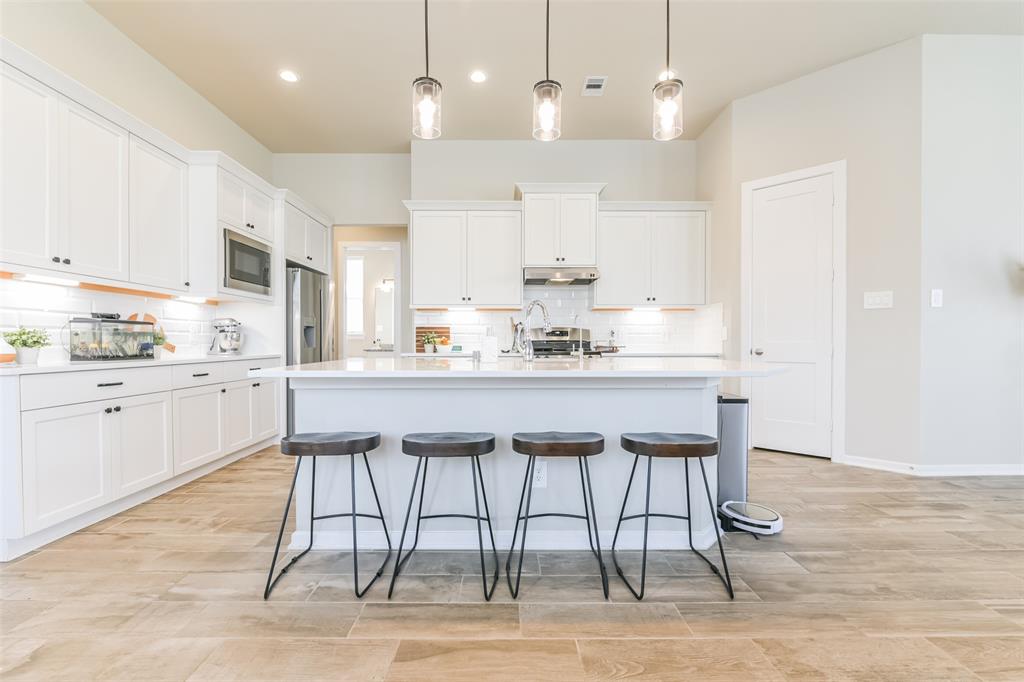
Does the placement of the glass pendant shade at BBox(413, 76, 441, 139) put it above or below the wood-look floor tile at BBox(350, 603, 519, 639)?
above

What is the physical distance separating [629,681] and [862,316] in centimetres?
356

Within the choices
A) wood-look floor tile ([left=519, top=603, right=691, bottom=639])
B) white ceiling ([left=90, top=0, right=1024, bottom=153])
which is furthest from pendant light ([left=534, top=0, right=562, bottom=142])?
wood-look floor tile ([left=519, top=603, right=691, bottom=639])

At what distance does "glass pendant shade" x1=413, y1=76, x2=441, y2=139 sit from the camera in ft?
7.06

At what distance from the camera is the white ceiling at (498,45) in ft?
10.3

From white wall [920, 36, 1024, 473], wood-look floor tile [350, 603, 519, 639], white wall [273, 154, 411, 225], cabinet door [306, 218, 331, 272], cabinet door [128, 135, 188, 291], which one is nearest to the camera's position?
wood-look floor tile [350, 603, 519, 639]

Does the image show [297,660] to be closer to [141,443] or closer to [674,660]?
[674,660]

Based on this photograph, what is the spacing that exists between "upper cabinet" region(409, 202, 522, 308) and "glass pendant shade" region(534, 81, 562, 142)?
2.60 metres

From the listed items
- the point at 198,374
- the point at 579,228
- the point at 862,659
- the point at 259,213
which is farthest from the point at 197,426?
the point at 862,659

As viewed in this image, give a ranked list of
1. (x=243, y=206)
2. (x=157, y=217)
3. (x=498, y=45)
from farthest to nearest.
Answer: (x=243, y=206) → (x=498, y=45) → (x=157, y=217)

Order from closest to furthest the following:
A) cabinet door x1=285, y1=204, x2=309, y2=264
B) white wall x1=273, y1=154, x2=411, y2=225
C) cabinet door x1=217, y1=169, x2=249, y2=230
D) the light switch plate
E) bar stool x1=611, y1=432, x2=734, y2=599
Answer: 1. bar stool x1=611, y1=432, x2=734, y2=599
2. the light switch plate
3. cabinet door x1=217, y1=169, x2=249, y2=230
4. cabinet door x1=285, y1=204, x2=309, y2=264
5. white wall x1=273, y1=154, x2=411, y2=225

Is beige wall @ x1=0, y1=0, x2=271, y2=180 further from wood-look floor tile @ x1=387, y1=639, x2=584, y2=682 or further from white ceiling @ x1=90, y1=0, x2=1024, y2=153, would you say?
wood-look floor tile @ x1=387, y1=639, x2=584, y2=682

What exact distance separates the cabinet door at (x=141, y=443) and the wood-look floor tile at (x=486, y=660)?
7.19 ft

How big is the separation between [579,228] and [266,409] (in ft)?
11.3

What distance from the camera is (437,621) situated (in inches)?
67.0
